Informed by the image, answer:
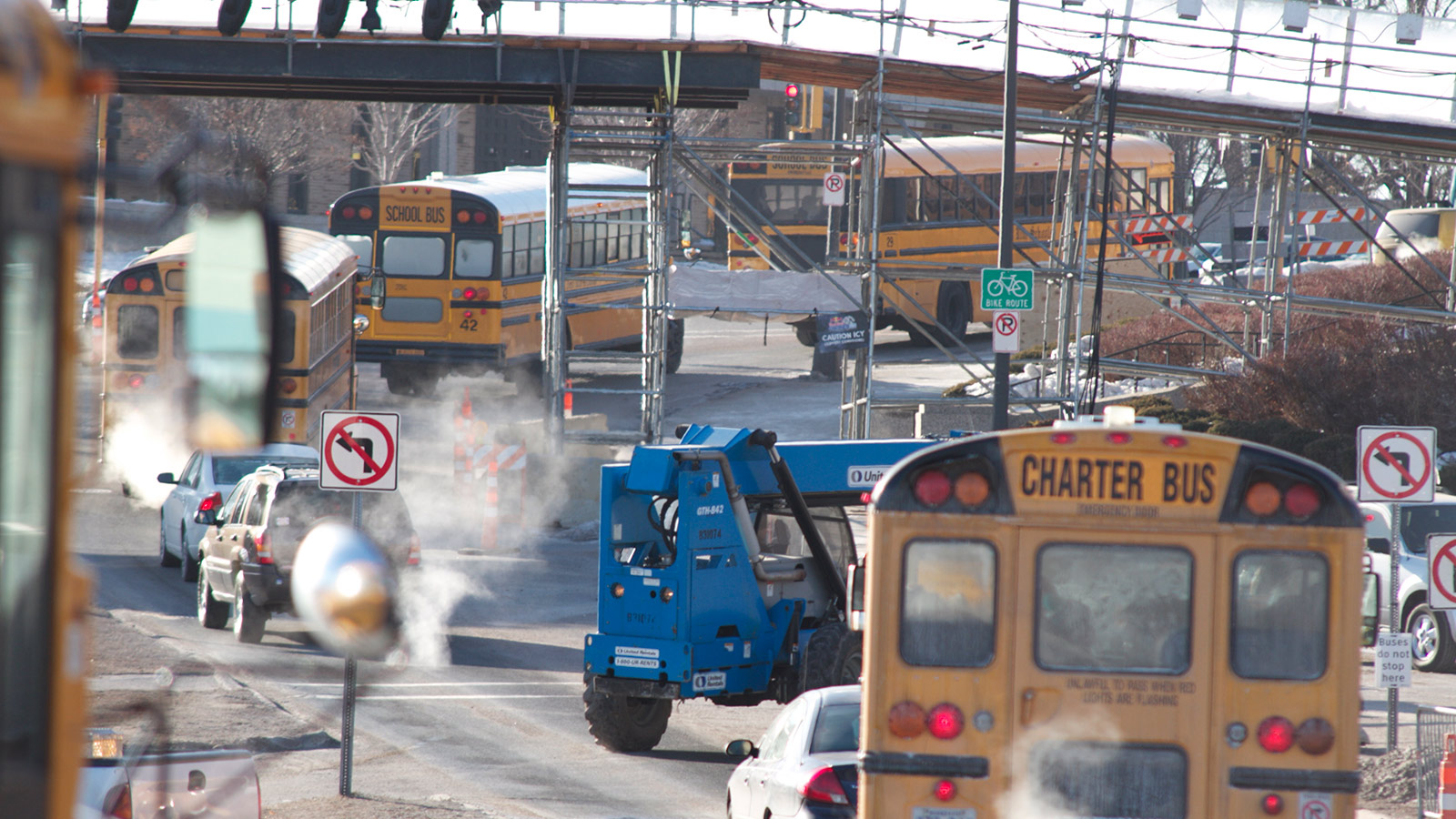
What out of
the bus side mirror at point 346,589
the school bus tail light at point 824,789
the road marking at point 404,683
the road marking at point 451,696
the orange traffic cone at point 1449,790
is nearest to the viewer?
the bus side mirror at point 346,589

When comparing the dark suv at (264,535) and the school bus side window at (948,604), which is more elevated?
the school bus side window at (948,604)

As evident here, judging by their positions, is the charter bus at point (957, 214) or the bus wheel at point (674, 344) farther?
the bus wheel at point (674, 344)

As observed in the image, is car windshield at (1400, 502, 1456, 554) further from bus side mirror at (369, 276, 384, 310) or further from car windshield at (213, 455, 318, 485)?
bus side mirror at (369, 276, 384, 310)

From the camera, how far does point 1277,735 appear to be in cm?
641

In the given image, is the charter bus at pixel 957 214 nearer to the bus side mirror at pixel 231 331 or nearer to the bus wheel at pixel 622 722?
the bus wheel at pixel 622 722

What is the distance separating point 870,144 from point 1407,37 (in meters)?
7.69

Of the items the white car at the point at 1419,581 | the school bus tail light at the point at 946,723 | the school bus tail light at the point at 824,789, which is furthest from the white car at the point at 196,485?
the school bus tail light at the point at 946,723

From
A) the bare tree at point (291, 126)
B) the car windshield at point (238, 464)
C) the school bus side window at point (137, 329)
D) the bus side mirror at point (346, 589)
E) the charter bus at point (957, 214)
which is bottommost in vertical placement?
the car windshield at point (238, 464)

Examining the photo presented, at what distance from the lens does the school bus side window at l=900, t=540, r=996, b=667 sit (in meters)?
6.51

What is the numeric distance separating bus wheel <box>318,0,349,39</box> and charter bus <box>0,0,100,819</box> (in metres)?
17.2

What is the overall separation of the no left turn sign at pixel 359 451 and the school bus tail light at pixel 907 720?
499cm

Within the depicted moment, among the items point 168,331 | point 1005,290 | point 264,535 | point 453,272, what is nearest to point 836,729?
point 264,535

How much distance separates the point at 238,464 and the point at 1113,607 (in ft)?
44.6

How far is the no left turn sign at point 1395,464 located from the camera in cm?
1123
